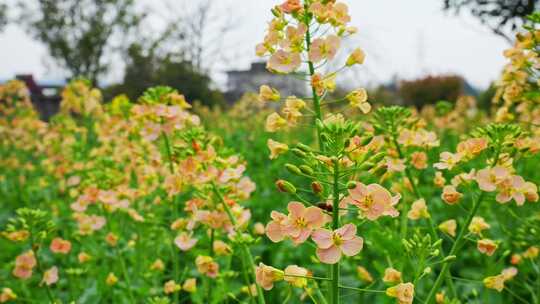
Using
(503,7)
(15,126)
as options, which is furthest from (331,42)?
(15,126)

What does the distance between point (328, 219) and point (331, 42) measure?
1.80 feet

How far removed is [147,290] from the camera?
2625 millimetres

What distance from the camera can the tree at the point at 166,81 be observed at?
17.0 m

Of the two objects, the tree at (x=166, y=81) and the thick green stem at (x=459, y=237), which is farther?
the tree at (x=166, y=81)

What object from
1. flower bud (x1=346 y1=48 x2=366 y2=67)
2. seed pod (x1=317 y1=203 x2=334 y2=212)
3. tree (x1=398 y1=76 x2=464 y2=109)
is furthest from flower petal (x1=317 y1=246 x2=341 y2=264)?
tree (x1=398 y1=76 x2=464 y2=109)

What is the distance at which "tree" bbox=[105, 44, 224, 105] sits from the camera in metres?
17.0

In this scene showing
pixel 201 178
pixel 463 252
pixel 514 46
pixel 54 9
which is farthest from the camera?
pixel 54 9

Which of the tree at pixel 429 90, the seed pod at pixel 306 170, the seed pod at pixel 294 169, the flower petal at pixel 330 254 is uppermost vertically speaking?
the seed pod at pixel 306 170

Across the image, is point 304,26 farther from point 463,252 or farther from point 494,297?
point 463,252

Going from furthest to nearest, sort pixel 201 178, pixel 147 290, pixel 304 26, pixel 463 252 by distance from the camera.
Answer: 1. pixel 463 252
2. pixel 147 290
3. pixel 201 178
4. pixel 304 26

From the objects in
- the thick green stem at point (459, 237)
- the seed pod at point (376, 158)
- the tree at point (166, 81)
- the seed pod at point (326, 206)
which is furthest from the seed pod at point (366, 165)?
the tree at point (166, 81)

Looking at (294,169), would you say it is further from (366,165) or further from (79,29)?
(79,29)

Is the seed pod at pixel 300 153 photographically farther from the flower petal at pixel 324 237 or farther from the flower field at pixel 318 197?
the flower petal at pixel 324 237

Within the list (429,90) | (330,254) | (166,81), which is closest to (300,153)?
(330,254)
